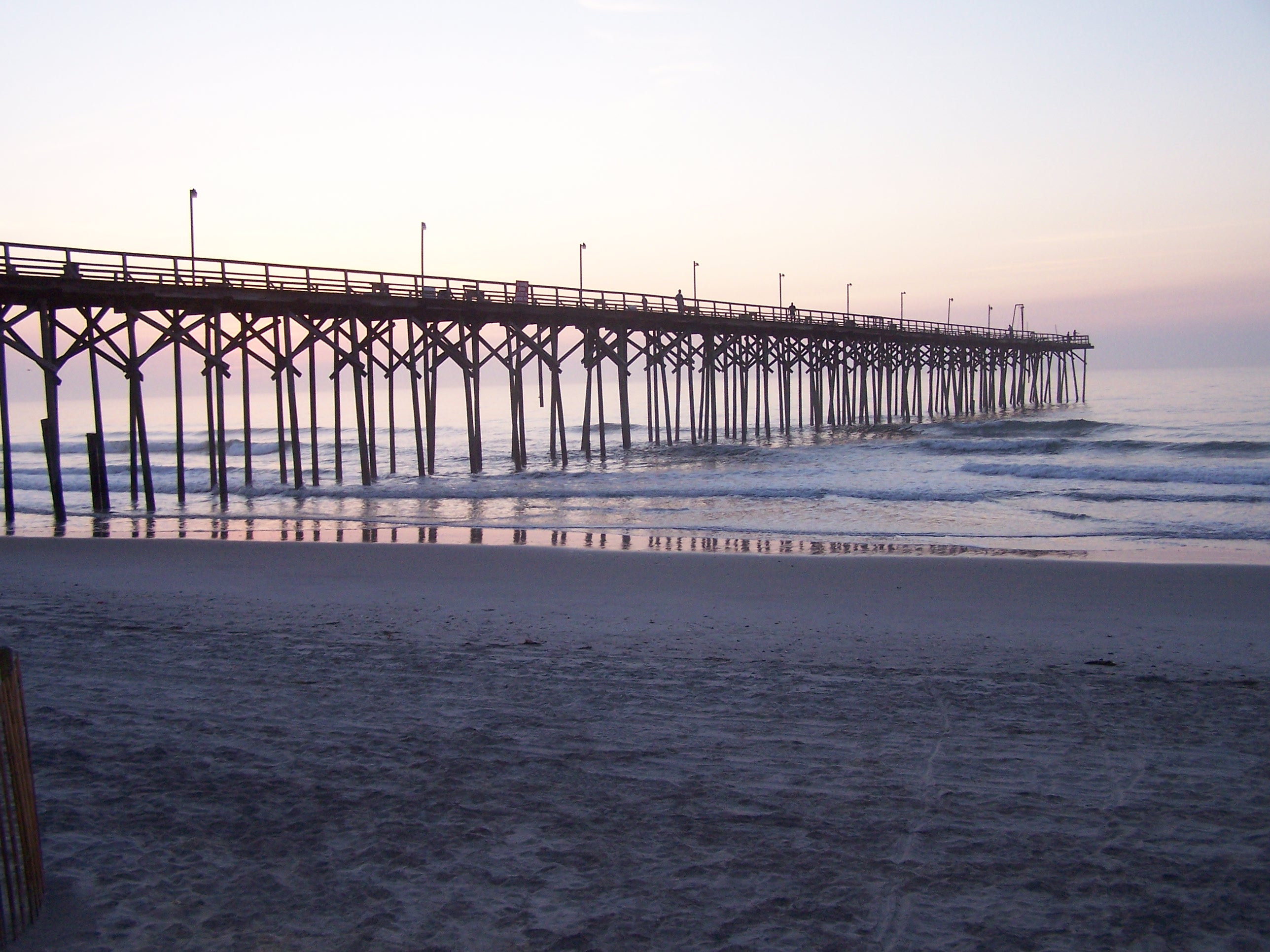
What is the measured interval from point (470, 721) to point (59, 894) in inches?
73.6

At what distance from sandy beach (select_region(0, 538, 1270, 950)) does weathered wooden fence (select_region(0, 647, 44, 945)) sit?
9 centimetres

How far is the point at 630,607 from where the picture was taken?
7422 millimetres

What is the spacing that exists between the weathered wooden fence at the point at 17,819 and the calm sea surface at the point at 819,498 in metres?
8.88

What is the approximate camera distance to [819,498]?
55.5 feet

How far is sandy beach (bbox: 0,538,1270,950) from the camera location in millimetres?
2680

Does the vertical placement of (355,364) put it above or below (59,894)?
above

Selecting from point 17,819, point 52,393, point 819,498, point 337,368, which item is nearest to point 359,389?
point 337,368

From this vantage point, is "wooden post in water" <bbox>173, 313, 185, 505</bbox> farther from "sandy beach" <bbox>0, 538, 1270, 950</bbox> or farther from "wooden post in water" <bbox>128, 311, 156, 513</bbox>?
"sandy beach" <bbox>0, 538, 1270, 950</bbox>

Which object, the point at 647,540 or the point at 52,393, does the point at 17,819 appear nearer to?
the point at 647,540

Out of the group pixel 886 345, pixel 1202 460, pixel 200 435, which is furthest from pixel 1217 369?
pixel 200 435

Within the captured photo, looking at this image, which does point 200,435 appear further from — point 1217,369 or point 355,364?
point 1217,369

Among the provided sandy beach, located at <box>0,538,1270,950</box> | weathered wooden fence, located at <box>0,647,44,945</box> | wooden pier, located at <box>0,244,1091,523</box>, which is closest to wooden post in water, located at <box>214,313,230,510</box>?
wooden pier, located at <box>0,244,1091,523</box>

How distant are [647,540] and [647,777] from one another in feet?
26.7

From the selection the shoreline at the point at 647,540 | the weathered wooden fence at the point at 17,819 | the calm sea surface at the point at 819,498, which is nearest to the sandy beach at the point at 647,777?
the weathered wooden fence at the point at 17,819
